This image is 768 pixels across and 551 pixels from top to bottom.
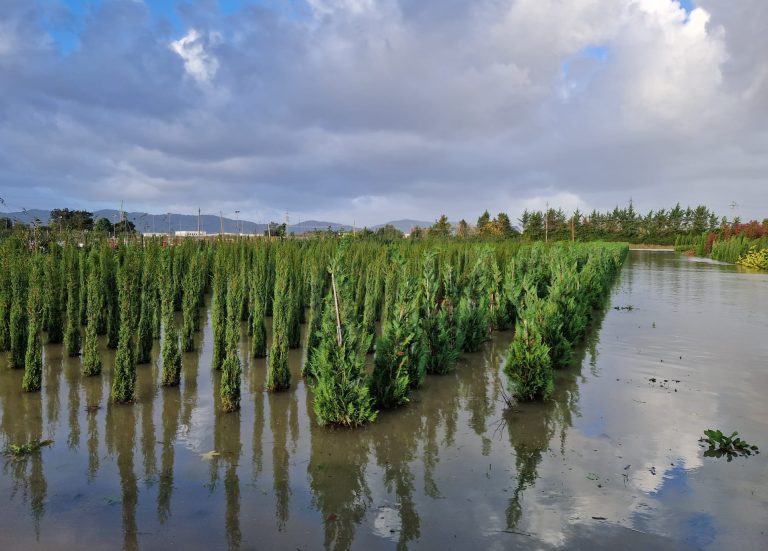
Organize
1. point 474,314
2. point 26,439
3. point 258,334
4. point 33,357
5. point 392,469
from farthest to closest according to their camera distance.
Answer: point 474,314 < point 258,334 < point 33,357 < point 26,439 < point 392,469

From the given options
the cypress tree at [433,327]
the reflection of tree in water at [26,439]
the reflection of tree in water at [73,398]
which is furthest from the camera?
the cypress tree at [433,327]

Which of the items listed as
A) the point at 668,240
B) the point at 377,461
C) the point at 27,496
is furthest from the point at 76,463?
the point at 668,240

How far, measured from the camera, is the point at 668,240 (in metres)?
78.8

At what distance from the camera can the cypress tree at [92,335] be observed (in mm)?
6891

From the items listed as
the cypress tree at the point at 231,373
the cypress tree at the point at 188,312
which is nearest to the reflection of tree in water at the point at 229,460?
the cypress tree at the point at 231,373

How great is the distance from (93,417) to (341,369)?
2997 millimetres

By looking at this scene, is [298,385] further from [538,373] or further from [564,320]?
[564,320]

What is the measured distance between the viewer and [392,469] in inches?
183

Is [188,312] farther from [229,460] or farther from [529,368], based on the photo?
[529,368]

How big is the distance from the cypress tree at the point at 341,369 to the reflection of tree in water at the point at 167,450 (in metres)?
1.53

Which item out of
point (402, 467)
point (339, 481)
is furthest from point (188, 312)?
point (402, 467)

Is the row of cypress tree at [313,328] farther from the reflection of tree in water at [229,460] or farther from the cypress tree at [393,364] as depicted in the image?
the reflection of tree in water at [229,460]

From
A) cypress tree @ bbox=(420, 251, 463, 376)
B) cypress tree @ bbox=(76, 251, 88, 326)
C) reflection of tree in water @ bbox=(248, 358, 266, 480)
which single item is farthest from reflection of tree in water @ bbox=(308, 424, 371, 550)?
cypress tree @ bbox=(76, 251, 88, 326)

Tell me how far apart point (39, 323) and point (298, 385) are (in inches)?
140
